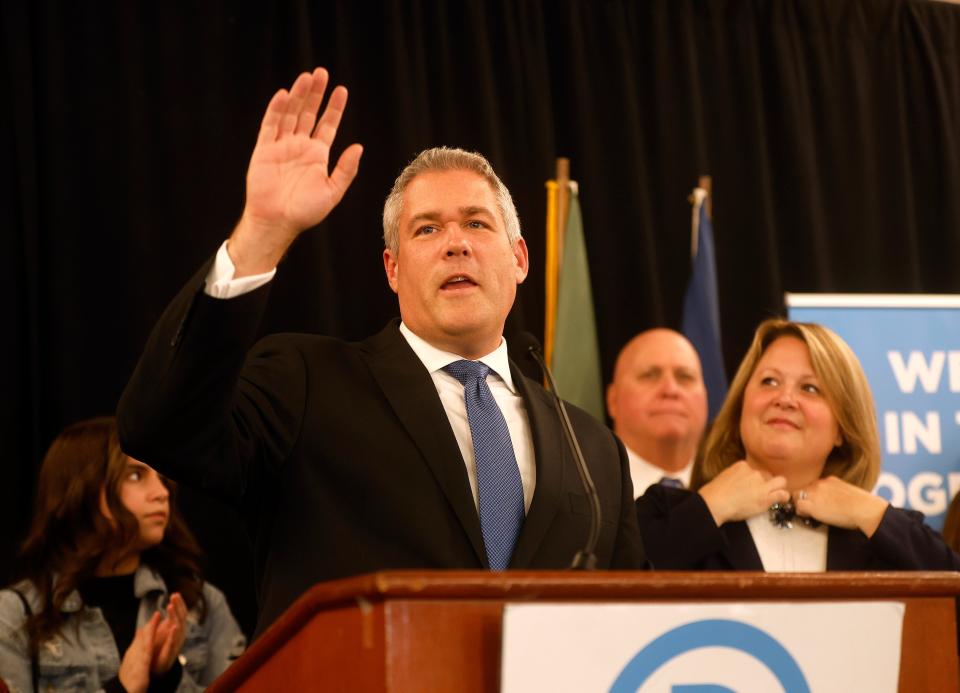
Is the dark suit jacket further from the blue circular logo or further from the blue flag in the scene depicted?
the blue flag

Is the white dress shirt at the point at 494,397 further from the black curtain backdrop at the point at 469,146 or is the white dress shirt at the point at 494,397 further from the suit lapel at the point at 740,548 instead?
the black curtain backdrop at the point at 469,146

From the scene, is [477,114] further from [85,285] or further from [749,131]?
[85,285]

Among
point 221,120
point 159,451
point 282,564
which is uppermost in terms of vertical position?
point 221,120

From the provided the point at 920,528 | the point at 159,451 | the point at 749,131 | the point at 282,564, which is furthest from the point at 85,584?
the point at 749,131

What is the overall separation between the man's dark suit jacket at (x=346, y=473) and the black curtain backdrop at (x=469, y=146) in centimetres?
207

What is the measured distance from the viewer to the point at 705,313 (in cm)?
466

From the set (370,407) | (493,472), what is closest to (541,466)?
(493,472)

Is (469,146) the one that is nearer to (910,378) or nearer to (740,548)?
(910,378)

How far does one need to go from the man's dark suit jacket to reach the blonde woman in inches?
23.8

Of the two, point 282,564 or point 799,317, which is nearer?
point 282,564

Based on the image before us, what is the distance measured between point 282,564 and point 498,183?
0.89 metres

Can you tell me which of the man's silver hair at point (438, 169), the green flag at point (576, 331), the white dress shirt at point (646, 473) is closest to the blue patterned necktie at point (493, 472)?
the man's silver hair at point (438, 169)

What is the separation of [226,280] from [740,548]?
152 centimetres

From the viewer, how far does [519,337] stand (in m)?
2.06
